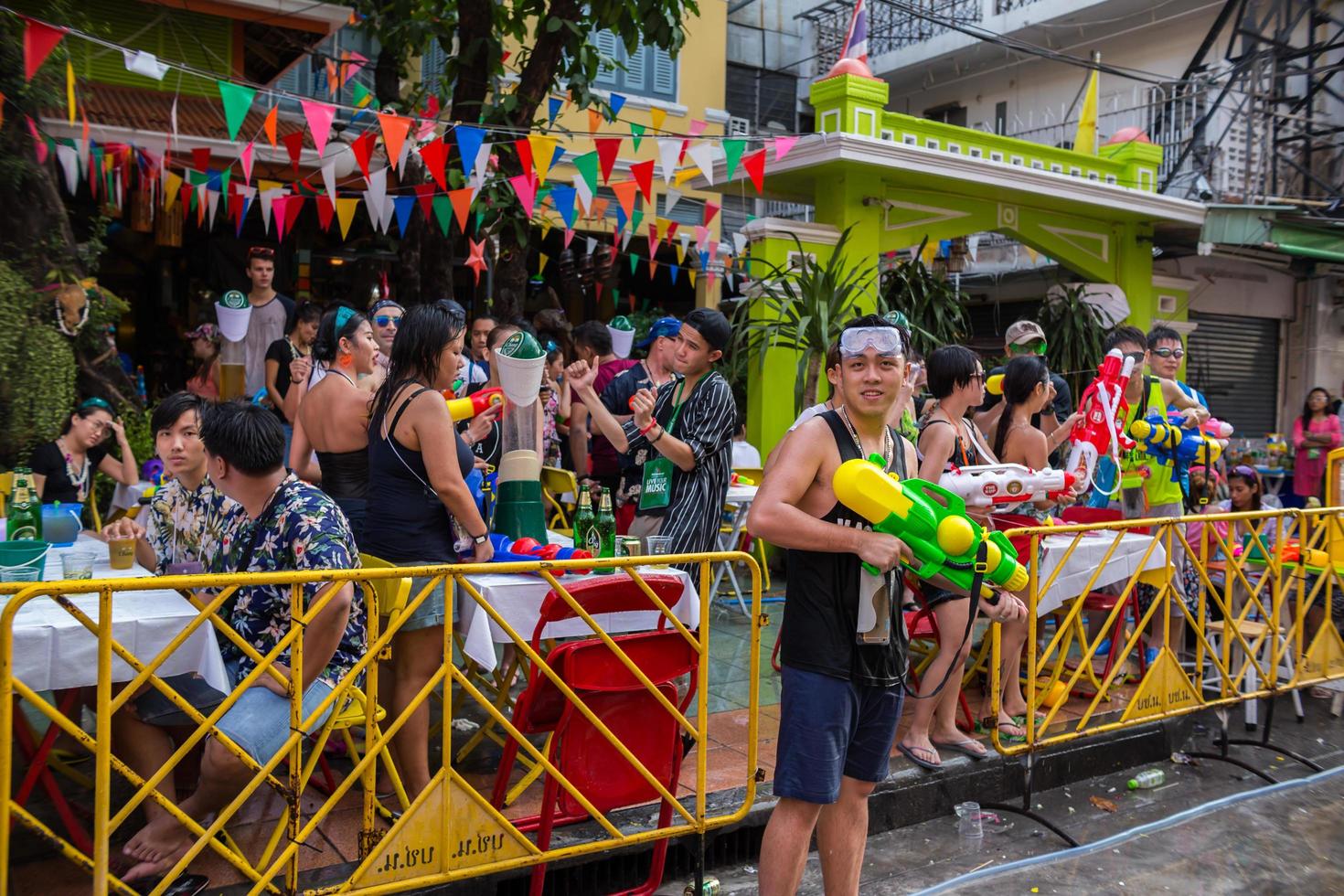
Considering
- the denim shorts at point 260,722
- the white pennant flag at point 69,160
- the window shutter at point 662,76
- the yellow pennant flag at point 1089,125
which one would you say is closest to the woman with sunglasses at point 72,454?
the denim shorts at point 260,722

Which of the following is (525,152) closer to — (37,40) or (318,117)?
(318,117)

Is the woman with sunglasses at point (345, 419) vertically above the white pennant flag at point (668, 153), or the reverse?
the white pennant flag at point (668, 153)

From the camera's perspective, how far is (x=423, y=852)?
304 centimetres

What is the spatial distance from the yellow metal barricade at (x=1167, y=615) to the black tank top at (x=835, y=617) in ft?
4.47

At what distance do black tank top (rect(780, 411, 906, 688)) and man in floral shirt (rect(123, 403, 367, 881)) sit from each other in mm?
1339

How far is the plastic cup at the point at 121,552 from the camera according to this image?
378 cm

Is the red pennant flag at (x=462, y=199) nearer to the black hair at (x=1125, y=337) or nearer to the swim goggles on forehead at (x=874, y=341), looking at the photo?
the black hair at (x=1125, y=337)

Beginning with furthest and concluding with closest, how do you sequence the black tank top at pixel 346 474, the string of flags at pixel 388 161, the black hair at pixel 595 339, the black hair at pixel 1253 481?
the black hair at pixel 595 339 < the black hair at pixel 1253 481 < the string of flags at pixel 388 161 < the black tank top at pixel 346 474

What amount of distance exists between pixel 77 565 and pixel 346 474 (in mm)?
1056

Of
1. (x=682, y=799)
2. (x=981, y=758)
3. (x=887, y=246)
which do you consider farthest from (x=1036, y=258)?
(x=682, y=799)

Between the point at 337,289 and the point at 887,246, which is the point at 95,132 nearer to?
the point at 337,289

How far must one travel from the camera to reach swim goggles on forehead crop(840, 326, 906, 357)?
302 centimetres

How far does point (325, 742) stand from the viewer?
3.07 meters

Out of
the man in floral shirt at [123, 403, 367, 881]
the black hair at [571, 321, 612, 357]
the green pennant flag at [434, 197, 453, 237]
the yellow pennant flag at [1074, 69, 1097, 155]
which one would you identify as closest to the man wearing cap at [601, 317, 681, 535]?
the black hair at [571, 321, 612, 357]
